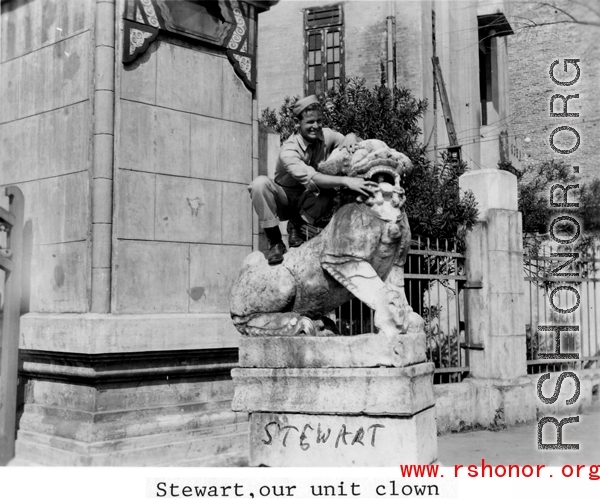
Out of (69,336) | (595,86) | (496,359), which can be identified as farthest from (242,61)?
(595,86)

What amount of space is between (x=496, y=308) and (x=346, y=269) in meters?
4.69

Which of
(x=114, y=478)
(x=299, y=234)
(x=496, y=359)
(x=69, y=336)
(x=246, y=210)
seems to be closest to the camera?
(x=114, y=478)

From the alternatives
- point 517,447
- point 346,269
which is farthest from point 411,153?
point 346,269

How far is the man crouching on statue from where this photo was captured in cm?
506

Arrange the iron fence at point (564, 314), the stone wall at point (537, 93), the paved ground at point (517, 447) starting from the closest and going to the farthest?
the paved ground at point (517, 447), the iron fence at point (564, 314), the stone wall at point (537, 93)

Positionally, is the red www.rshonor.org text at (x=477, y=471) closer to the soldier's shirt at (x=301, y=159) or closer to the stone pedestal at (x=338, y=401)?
the stone pedestal at (x=338, y=401)

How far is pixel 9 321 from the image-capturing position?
19.9 feet

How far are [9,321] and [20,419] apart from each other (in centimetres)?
97

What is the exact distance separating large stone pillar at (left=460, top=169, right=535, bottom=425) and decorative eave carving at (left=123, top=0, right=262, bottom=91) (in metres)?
3.64

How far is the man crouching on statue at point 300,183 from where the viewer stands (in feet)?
16.6

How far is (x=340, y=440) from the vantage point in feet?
15.0

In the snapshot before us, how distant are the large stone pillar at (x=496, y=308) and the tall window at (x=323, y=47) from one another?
788 centimetres

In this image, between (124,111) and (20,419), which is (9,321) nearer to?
(20,419)

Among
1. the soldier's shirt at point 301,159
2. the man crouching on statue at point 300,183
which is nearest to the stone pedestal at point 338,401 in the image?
the man crouching on statue at point 300,183
